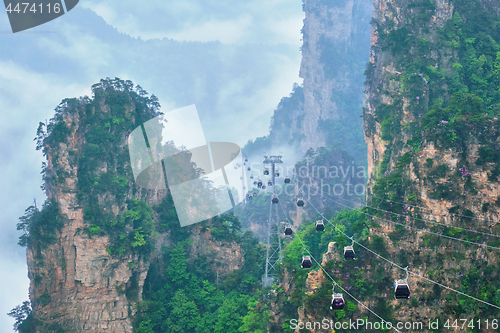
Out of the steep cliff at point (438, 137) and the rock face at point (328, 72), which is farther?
the rock face at point (328, 72)

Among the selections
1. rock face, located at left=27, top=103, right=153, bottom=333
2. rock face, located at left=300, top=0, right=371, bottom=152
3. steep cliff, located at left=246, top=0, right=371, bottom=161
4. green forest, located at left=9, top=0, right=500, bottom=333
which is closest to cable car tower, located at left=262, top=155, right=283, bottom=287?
green forest, located at left=9, top=0, right=500, bottom=333

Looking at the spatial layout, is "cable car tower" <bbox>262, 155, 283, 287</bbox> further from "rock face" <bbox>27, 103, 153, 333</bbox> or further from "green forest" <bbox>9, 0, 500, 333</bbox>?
"rock face" <bbox>27, 103, 153, 333</bbox>

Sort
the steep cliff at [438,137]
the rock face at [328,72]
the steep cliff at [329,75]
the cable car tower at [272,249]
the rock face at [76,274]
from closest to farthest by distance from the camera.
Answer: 1. the steep cliff at [438,137]
2. the rock face at [76,274]
3. the cable car tower at [272,249]
4. the steep cliff at [329,75]
5. the rock face at [328,72]

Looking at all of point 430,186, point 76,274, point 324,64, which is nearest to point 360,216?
point 430,186

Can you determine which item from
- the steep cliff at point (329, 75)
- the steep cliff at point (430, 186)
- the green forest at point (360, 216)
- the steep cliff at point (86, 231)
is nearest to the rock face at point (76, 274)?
the steep cliff at point (86, 231)

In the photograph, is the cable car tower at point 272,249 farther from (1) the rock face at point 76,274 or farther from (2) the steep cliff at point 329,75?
(2) the steep cliff at point 329,75

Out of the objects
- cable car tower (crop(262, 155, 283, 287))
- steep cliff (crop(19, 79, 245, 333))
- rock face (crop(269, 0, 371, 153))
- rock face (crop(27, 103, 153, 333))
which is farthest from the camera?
rock face (crop(269, 0, 371, 153))

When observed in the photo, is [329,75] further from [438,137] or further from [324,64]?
[438,137]

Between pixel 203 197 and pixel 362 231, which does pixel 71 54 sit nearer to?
pixel 203 197
